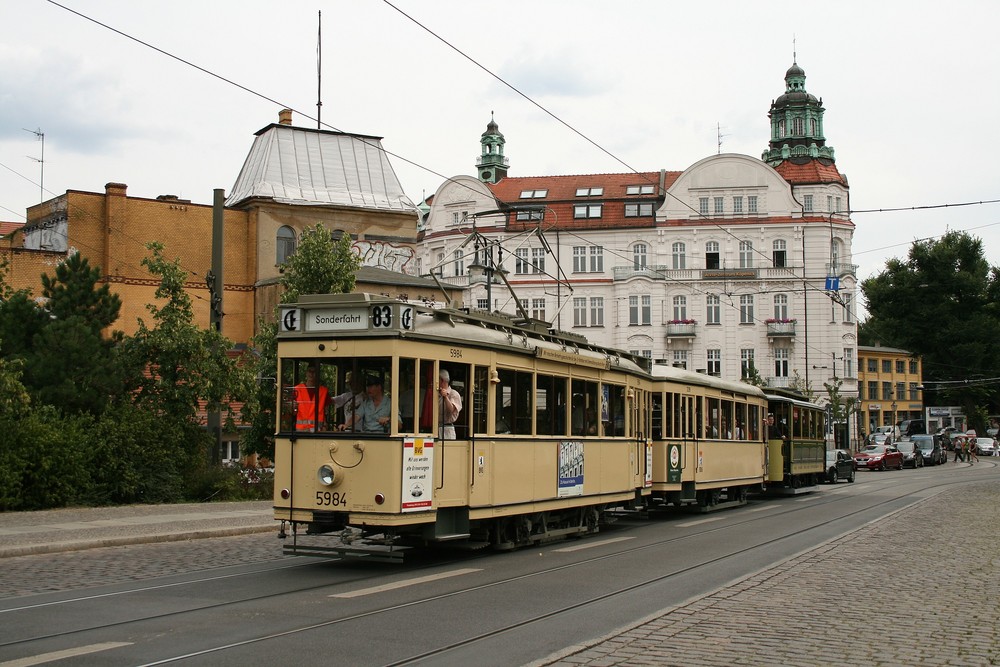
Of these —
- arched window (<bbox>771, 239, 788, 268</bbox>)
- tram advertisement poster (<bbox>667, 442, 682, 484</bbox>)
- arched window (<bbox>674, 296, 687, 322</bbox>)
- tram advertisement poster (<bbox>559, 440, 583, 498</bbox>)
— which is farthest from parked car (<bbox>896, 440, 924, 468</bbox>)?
tram advertisement poster (<bbox>559, 440, 583, 498</bbox>)

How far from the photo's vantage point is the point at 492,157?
84.8 metres

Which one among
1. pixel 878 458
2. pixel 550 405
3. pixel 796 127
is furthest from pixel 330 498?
pixel 796 127

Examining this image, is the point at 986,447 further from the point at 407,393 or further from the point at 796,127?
the point at 407,393

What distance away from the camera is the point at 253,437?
25938 mm

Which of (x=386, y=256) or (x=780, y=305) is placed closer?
(x=386, y=256)

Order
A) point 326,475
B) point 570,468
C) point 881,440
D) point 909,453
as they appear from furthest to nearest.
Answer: point 881,440, point 909,453, point 570,468, point 326,475

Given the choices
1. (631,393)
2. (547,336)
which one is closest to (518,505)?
(547,336)

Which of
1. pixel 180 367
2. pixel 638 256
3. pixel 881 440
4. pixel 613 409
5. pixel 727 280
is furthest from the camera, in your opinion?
pixel 638 256

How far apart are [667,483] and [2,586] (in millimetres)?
13113

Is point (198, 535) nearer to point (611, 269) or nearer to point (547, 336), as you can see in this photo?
point (547, 336)

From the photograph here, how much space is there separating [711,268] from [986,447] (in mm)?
32050

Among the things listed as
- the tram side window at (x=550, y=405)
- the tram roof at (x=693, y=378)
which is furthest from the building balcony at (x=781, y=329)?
the tram side window at (x=550, y=405)

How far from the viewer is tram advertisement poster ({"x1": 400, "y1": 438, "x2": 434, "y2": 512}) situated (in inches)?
483

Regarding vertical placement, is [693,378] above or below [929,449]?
above
